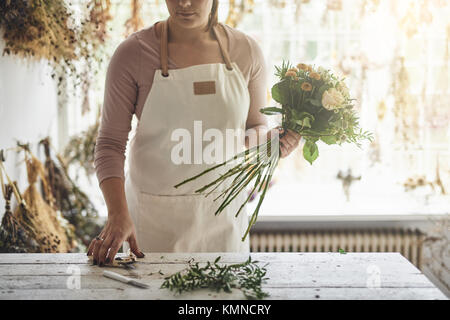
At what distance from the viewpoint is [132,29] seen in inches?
115

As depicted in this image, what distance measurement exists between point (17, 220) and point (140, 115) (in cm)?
104

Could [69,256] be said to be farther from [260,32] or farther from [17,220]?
[260,32]

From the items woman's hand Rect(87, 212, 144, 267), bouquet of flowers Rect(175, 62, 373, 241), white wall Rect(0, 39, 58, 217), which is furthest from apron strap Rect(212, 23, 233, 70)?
white wall Rect(0, 39, 58, 217)

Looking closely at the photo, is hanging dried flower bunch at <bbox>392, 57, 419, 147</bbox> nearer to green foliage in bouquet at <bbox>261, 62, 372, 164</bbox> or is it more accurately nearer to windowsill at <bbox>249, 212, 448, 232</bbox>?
windowsill at <bbox>249, 212, 448, 232</bbox>

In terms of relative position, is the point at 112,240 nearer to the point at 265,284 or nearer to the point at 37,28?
the point at 265,284

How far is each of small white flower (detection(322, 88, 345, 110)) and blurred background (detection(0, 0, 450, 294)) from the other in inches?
71.2

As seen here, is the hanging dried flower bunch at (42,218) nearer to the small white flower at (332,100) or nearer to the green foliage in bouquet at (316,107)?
the green foliage in bouquet at (316,107)

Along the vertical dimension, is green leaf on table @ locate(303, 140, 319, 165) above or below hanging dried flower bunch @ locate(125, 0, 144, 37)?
below

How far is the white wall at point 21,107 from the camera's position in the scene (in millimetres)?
2410

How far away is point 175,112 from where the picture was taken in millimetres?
1664

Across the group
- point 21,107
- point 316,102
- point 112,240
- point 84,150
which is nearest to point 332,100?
point 316,102

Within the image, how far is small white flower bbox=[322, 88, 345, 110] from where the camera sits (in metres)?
1.30

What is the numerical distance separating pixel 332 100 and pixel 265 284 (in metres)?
0.50
